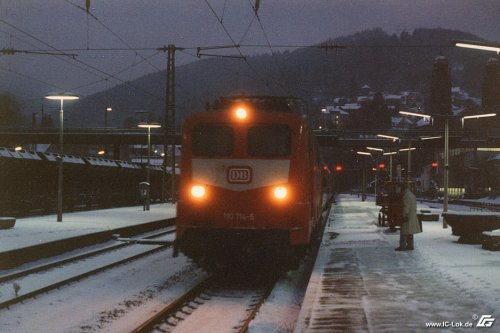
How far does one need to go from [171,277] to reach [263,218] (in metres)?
2.98

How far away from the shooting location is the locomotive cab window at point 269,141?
12172mm

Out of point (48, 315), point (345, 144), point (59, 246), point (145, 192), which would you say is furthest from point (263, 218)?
point (345, 144)

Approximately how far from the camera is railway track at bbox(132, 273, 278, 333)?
9.06 meters

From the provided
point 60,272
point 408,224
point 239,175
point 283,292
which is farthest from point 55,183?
point 283,292

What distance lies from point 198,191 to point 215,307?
231 cm

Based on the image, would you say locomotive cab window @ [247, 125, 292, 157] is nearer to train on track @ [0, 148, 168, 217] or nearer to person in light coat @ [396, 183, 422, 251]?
person in light coat @ [396, 183, 422, 251]

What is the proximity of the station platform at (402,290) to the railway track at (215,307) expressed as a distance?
1.00 meters

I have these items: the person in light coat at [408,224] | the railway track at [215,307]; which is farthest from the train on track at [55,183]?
the person in light coat at [408,224]

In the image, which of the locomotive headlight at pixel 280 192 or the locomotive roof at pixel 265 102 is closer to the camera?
the locomotive headlight at pixel 280 192

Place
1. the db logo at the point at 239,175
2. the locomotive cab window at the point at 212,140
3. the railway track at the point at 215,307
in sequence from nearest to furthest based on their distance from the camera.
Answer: the railway track at the point at 215,307
the db logo at the point at 239,175
the locomotive cab window at the point at 212,140

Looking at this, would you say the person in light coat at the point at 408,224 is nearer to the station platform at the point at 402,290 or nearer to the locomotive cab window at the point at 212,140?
the station platform at the point at 402,290

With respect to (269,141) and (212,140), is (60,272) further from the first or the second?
(269,141)

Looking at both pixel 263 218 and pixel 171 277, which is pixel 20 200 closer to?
pixel 171 277

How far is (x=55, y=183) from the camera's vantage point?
1243 inches
